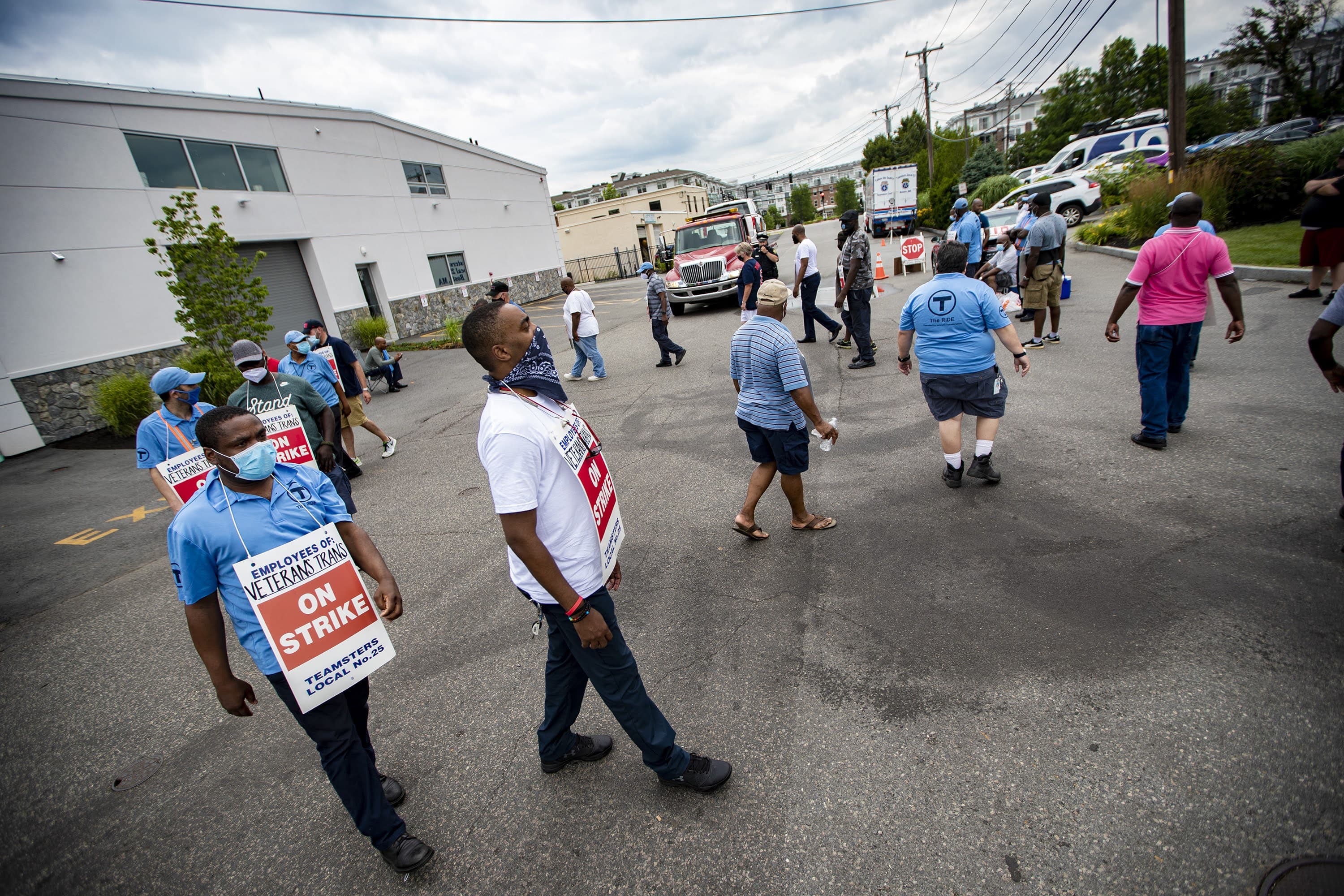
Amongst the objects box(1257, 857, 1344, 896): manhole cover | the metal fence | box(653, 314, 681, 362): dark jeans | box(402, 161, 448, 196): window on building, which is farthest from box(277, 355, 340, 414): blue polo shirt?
the metal fence

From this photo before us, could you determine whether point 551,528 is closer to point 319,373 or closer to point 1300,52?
point 319,373

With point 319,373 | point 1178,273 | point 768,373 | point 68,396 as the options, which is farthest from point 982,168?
point 68,396

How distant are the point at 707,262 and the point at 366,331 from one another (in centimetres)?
1053

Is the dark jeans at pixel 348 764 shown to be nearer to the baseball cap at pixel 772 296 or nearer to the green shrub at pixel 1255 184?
the baseball cap at pixel 772 296

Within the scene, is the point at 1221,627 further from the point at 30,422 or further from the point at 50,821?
the point at 30,422

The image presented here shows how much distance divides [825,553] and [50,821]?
Answer: 176 inches

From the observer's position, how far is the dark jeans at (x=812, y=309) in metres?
9.52

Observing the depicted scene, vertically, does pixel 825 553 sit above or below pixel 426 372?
below

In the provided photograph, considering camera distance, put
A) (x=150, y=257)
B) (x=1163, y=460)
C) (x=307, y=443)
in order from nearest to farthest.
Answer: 1. (x=1163, y=460)
2. (x=307, y=443)
3. (x=150, y=257)

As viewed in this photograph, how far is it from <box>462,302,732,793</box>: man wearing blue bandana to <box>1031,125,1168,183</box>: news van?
2603 centimetres

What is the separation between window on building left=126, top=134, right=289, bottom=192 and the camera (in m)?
13.9

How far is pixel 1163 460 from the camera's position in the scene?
4535mm

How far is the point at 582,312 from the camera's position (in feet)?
31.3

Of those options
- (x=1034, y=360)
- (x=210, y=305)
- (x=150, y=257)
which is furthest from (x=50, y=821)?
(x=150, y=257)
